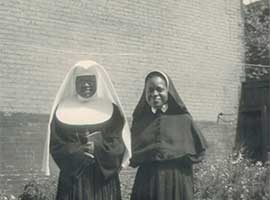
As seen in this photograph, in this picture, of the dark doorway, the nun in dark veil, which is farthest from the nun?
the dark doorway

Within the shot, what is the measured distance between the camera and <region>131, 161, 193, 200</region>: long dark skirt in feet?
17.4

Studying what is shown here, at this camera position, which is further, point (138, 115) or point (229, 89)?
point (229, 89)

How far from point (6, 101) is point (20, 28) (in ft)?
3.11

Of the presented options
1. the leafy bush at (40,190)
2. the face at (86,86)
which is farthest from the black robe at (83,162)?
the leafy bush at (40,190)

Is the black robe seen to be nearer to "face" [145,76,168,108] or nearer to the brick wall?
"face" [145,76,168,108]

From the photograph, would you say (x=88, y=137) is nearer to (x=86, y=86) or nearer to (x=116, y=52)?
(x=86, y=86)

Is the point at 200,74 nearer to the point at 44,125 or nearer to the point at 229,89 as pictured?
the point at 229,89

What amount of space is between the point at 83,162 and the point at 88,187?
208 millimetres

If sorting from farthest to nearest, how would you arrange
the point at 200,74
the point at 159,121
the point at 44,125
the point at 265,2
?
the point at 265,2
the point at 200,74
the point at 44,125
the point at 159,121

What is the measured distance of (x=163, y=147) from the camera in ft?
17.2

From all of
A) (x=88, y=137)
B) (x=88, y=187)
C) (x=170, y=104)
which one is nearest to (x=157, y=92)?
(x=170, y=104)

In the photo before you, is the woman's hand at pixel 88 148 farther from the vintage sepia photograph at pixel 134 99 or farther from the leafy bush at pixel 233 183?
the leafy bush at pixel 233 183

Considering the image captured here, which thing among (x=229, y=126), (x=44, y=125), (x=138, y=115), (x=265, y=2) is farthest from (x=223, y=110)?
(x=138, y=115)

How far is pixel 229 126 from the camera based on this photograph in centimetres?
1188
